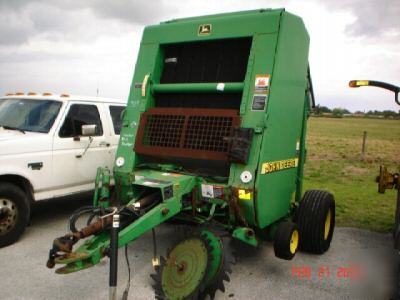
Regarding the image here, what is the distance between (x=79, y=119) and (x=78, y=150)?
50 centimetres

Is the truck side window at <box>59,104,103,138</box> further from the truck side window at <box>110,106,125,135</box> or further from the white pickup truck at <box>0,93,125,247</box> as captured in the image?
the truck side window at <box>110,106,125,135</box>

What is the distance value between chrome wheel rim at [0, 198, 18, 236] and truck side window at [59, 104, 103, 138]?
1261mm

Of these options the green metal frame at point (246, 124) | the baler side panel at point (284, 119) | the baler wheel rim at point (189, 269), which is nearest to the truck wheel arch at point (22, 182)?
the green metal frame at point (246, 124)

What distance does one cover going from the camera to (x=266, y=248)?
18.1 ft

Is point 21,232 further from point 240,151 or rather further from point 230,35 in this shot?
point 230,35

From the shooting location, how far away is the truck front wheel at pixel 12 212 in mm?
5289

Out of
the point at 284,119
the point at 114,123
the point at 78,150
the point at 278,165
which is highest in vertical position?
the point at 284,119

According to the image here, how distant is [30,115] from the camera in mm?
6250

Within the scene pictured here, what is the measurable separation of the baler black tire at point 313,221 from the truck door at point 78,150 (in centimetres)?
329

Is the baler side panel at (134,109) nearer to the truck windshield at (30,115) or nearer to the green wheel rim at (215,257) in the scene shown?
the green wheel rim at (215,257)

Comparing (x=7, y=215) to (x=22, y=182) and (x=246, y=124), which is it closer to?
(x=22, y=182)

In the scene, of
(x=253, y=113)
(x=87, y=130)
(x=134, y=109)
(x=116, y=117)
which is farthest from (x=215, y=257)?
(x=116, y=117)

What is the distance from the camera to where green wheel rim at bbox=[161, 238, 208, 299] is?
3.81m

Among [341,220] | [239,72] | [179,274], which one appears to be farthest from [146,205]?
[341,220]
